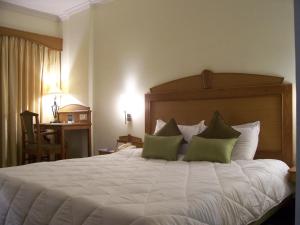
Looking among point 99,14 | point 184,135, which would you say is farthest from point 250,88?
point 99,14

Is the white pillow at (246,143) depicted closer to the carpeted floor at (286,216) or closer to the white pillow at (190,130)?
the white pillow at (190,130)

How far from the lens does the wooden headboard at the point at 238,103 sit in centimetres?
277

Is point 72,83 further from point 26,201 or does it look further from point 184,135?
point 26,201

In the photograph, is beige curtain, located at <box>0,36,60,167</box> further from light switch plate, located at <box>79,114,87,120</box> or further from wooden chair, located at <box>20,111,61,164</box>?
light switch plate, located at <box>79,114,87,120</box>

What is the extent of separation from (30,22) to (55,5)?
55 cm

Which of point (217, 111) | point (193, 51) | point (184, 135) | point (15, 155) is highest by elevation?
point (193, 51)

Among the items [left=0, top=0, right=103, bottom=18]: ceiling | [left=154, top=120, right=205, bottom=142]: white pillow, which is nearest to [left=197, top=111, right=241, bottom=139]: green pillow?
[left=154, top=120, right=205, bottom=142]: white pillow

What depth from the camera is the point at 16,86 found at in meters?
4.64

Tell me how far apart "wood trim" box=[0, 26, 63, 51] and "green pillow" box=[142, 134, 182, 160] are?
10.1ft

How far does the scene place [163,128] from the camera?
10.5ft

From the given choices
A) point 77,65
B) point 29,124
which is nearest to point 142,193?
point 29,124

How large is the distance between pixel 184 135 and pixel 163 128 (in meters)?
0.25

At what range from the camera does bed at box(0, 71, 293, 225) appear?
1467 millimetres

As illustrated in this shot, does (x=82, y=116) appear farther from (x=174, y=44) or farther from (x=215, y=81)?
(x=215, y=81)
